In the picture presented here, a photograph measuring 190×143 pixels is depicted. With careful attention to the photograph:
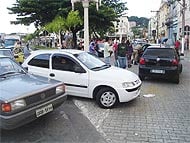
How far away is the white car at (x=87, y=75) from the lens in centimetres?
738

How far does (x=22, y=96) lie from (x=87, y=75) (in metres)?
2.86

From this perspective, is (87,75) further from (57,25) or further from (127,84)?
(57,25)

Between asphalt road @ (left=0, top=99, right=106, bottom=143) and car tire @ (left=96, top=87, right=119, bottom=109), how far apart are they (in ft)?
2.83

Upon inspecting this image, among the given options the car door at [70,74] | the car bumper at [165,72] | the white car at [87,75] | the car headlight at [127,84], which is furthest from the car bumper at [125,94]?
the car bumper at [165,72]

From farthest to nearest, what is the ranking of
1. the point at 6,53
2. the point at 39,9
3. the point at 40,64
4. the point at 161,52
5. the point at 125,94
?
1. the point at 39,9
2. the point at 6,53
3. the point at 161,52
4. the point at 40,64
5. the point at 125,94

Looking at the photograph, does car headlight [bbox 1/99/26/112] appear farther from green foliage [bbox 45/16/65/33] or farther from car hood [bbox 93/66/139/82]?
green foliage [bbox 45/16/65/33]

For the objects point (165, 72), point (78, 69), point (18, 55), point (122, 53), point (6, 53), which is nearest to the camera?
point (78, 69)

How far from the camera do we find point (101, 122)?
634cm

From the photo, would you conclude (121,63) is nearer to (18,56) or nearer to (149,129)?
Answer: (18,56)

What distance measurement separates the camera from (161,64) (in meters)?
11.2

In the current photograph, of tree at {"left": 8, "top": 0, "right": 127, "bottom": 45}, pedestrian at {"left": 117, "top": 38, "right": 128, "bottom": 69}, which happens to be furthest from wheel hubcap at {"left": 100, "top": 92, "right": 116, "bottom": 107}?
tree at {"left": 8, "top": 0, "right": 127, "bottom": 45}

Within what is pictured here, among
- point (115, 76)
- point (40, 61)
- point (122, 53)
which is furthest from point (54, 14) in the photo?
point (115, 76)

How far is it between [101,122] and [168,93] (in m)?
3.87

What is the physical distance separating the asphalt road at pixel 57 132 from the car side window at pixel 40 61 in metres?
2.19
